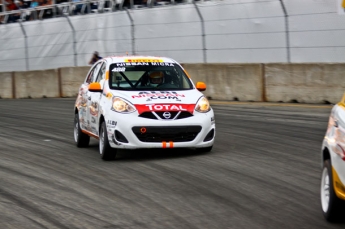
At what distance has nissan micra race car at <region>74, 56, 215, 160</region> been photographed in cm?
1080

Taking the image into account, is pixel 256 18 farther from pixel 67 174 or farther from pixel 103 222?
pixel 103 222

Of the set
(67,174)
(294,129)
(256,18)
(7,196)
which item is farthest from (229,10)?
(7,196)

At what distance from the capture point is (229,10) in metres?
22.7

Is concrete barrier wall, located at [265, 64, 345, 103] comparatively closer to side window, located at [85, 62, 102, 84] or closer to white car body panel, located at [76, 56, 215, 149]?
side window, located at [85, 62, 102, 84]

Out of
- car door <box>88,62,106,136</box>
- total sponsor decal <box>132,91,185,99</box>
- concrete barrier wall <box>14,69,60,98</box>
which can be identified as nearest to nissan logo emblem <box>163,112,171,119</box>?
total sponsor decal <box>132,91,185,99</box>

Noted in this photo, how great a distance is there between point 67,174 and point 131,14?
16.8 meters

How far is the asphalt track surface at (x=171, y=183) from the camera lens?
7117mm

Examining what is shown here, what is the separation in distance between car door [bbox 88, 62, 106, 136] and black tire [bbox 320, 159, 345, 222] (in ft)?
17.4

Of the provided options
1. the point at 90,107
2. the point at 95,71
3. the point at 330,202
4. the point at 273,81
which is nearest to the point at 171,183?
the point at 330,202

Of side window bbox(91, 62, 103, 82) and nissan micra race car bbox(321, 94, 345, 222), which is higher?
side window bbox(91, 62, 103, 82)

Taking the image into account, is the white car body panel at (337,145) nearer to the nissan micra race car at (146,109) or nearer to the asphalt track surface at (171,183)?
the asphalt track surface at (171,183)

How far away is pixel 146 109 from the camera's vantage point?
35.5ft

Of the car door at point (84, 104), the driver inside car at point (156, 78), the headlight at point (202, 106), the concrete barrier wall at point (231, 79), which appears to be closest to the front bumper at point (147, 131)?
the headlight at point (202, 106)

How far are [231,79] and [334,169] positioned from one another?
1513 centimetres
